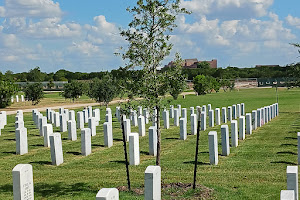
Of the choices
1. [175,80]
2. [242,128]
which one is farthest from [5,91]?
[175,80]

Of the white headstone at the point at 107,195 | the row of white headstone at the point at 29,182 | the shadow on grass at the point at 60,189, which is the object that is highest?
the white headstone at the point at 107,195

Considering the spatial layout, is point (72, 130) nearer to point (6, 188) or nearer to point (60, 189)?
point (6, 188)

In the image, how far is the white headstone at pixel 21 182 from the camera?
8.21 meters

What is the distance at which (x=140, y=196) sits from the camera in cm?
970

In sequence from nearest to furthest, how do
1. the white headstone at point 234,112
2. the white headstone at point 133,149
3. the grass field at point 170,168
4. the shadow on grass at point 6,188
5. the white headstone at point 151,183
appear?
the white headstone at point 151,183
the grass field at point 170,168
the shadow on grass at point 6,188
the white headstone at point 133,149
the white headstone at point 234,112

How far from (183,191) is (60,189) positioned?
295 cm

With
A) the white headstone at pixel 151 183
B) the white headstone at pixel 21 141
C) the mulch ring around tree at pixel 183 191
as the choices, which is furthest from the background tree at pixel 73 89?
the white headstone at pixel 151 183

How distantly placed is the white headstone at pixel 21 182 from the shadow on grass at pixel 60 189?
165 centimetres

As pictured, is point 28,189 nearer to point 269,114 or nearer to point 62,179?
point 62,179

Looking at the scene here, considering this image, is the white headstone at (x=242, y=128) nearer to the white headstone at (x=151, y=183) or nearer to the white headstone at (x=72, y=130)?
the white headstone at (x=72, y=130)

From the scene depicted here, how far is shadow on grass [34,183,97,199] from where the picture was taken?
401 inches

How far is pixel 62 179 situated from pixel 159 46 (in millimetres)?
4277

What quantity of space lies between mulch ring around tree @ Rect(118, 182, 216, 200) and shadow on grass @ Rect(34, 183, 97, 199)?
955 mm

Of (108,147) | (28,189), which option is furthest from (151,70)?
(108,147)
